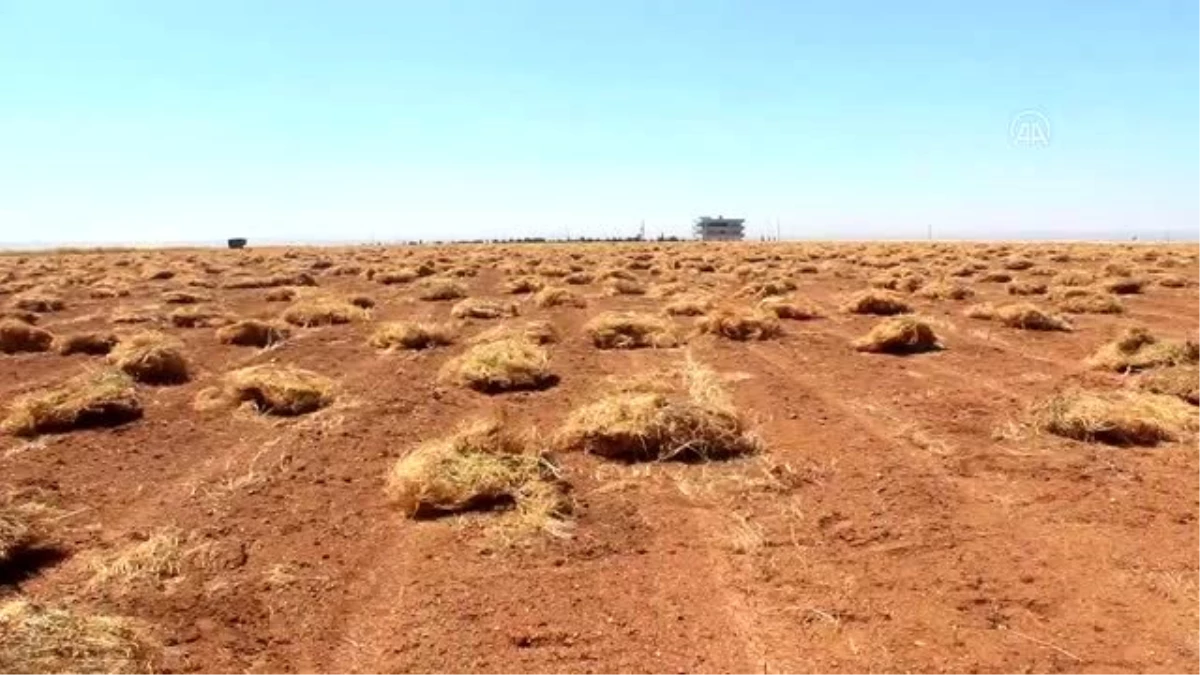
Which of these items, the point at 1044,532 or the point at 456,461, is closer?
the point at 1044,532

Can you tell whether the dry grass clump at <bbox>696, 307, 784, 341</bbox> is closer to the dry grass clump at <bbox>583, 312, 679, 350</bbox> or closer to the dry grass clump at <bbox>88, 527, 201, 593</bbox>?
the dry grass clump at <bbox>583, 312, 679, 350</bbox>

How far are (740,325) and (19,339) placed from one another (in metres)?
12.8

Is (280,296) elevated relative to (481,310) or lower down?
lower down

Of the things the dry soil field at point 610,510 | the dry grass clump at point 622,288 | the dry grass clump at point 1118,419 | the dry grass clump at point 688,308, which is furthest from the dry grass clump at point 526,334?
the dry grass clump at point 622,288

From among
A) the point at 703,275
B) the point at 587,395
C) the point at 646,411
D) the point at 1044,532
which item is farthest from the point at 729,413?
the point at 703,275

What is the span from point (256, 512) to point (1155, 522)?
6.84m

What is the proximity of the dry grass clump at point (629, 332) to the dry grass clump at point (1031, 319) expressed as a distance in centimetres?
646

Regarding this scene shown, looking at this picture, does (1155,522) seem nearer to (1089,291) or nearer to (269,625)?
(269,625)

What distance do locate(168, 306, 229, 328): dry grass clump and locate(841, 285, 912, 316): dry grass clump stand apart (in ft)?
44.8

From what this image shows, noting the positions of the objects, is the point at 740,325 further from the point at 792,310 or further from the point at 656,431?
the point at 656,431

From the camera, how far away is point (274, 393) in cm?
1095

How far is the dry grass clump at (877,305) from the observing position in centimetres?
2017

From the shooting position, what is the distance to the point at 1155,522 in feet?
22.1

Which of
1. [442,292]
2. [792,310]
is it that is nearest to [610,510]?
[792,310]
